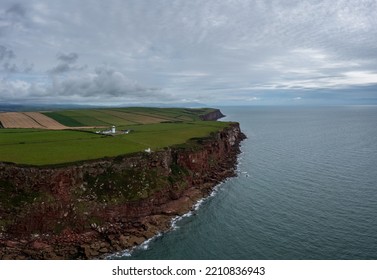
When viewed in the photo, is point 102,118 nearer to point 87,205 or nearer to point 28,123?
point 28,123

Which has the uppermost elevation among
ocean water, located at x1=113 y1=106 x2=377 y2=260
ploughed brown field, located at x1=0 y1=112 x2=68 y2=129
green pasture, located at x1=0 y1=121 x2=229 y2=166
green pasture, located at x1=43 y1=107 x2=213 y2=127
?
green pasture, located at x1=43 y1=107 x2=213 y2=127

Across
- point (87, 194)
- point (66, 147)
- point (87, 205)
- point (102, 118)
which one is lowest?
point (87, 205)

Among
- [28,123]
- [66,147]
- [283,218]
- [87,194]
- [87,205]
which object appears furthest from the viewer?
[28,123]

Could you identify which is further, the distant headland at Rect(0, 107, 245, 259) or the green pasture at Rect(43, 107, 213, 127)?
the green pasture at Rect(43, 107, 213, 127)

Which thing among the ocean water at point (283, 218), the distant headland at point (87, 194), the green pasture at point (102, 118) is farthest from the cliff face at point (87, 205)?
the green pasture at point (102, 118)

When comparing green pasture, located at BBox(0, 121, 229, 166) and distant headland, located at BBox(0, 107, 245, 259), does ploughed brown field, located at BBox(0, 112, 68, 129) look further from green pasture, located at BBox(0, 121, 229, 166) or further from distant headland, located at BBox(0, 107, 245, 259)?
distant headland, located at BBox(0, 107, 245, 259)

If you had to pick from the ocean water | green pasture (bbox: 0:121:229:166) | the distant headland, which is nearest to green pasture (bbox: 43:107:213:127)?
green pasture (bbox: 0:121:229:166)

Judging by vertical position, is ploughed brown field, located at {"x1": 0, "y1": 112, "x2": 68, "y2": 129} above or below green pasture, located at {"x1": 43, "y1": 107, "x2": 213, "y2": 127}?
below

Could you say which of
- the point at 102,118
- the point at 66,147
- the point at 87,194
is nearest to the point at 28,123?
the point at 102,118

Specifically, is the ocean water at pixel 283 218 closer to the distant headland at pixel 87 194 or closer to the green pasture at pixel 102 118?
the distant headland at pixel 87 194

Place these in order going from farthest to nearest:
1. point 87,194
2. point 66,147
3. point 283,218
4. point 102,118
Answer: point 102,118, point 66,147, point 283,218, point 87,194
